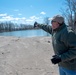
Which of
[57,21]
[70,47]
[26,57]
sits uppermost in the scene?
[57,21]

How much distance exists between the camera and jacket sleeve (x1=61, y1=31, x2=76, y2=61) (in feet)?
9.83

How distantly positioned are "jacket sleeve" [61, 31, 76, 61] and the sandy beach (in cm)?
319

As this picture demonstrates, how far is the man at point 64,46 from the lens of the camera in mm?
3002

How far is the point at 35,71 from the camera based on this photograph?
6289 mm

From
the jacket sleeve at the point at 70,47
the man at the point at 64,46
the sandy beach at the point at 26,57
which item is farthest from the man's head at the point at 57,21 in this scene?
the sandy beach at the point at 26,57

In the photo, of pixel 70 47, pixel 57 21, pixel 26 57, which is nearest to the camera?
pixel 70 47

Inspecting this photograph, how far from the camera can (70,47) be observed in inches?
120

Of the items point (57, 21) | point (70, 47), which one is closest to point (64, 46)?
point (70, 47)

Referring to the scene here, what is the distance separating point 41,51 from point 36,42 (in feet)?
3.92

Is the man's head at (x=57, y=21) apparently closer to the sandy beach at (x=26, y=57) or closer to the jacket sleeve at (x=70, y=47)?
the jacket sleeve at (x=70, y=47)

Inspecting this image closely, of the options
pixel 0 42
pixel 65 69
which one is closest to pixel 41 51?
pixel 0 42

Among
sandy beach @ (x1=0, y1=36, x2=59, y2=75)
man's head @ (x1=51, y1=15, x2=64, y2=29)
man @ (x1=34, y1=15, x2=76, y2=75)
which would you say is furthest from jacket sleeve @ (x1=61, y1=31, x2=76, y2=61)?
sandy beach @ (x1=0, y1=36, x2=59, y2=75)

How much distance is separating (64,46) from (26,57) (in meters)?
4.53

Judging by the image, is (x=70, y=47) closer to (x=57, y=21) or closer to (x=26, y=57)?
(x=57, y=21)
